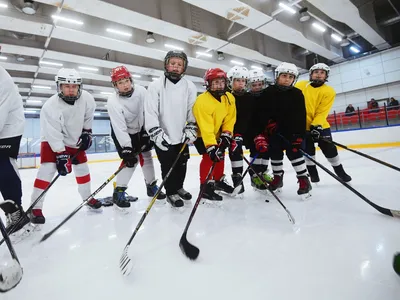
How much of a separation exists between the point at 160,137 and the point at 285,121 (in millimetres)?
1098

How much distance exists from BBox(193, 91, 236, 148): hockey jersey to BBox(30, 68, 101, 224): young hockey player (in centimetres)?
94

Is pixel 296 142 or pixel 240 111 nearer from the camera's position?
pixel 296 142

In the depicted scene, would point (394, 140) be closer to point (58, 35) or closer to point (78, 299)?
point (78, 299)

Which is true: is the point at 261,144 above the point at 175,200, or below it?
above

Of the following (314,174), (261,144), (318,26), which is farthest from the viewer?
(318,26)

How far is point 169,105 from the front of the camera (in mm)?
1946

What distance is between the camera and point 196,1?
494cm

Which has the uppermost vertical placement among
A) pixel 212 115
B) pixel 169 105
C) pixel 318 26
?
pixel 318 26

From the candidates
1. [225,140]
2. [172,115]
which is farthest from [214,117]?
[172,115]

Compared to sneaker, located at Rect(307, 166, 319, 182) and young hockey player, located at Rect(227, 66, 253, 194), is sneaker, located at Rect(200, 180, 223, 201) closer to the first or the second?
young hockey player, located at Rect(227, 66, 253, 194)

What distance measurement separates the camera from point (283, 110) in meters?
2.07

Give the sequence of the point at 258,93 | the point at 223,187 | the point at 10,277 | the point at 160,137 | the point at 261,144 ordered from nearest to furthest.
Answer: the point at 10,277, the point at 160,137, the point at 261,144, the point at 223,187, the point at 258,93

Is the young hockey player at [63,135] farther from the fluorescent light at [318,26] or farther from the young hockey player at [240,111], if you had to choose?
the fluorescent light at [318,26]

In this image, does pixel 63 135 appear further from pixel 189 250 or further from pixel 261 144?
pixel 261 144
